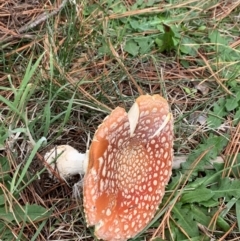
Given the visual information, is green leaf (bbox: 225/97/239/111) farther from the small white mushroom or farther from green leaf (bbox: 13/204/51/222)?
green leaf (bbox: 13/204/51/222)

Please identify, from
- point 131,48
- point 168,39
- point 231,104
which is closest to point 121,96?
point 131,48

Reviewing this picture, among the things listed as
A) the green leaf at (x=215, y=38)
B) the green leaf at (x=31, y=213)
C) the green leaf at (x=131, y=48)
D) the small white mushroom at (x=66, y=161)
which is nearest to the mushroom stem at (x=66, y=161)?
the small white mushroom at (x=66, y=161)

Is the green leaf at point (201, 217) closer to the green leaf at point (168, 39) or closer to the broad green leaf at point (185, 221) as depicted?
the broad green leaf at point (185, 221)

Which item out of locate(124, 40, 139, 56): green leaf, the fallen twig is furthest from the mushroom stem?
locate(124, 40, 139, 56): green leaf

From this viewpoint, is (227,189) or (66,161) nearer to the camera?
(66,161)

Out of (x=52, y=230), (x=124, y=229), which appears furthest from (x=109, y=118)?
(x=52, y=230)

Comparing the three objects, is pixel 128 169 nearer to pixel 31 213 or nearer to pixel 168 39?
pixel 31 213

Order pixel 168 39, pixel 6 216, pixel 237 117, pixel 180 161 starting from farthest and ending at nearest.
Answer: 1. pixel 168 39
2. pixel 237 117
3. pixel 180 161
4. pixel 6 216
